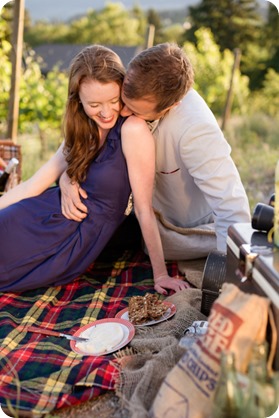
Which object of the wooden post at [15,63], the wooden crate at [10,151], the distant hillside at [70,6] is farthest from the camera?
the distant hillside at [70,6]

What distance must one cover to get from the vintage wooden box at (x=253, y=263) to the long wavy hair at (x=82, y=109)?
1.01 metres

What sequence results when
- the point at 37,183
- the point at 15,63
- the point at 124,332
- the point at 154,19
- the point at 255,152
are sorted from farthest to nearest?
the point at 154,19 → the point at 255,152 → the point at 15,63 → the point at 37,183 → the point at 124,332

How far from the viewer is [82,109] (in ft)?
9.45

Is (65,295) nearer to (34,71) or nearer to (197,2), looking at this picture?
(34,71)

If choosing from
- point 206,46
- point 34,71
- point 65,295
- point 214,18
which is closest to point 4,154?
point 65,295

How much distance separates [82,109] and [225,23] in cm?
3986

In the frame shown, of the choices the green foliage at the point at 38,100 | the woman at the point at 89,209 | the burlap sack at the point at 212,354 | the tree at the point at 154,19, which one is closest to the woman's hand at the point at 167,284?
the woman at the point at 89,209

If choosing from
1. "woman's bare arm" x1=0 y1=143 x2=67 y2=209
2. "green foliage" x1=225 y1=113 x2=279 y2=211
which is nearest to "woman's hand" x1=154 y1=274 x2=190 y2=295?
"woman's bare arm" x1=0 y1=143 x2=67 y2=209

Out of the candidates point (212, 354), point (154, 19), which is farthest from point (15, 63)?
point (154, 19)

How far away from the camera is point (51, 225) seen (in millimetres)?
2949

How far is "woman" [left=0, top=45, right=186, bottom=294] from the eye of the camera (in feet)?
9.14

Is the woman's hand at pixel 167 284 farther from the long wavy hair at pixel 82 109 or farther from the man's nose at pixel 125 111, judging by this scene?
the man's nose at pixel 125 111

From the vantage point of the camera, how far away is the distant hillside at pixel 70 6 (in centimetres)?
5495

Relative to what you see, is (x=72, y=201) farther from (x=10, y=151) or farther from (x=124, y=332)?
(x=10, y=151)
